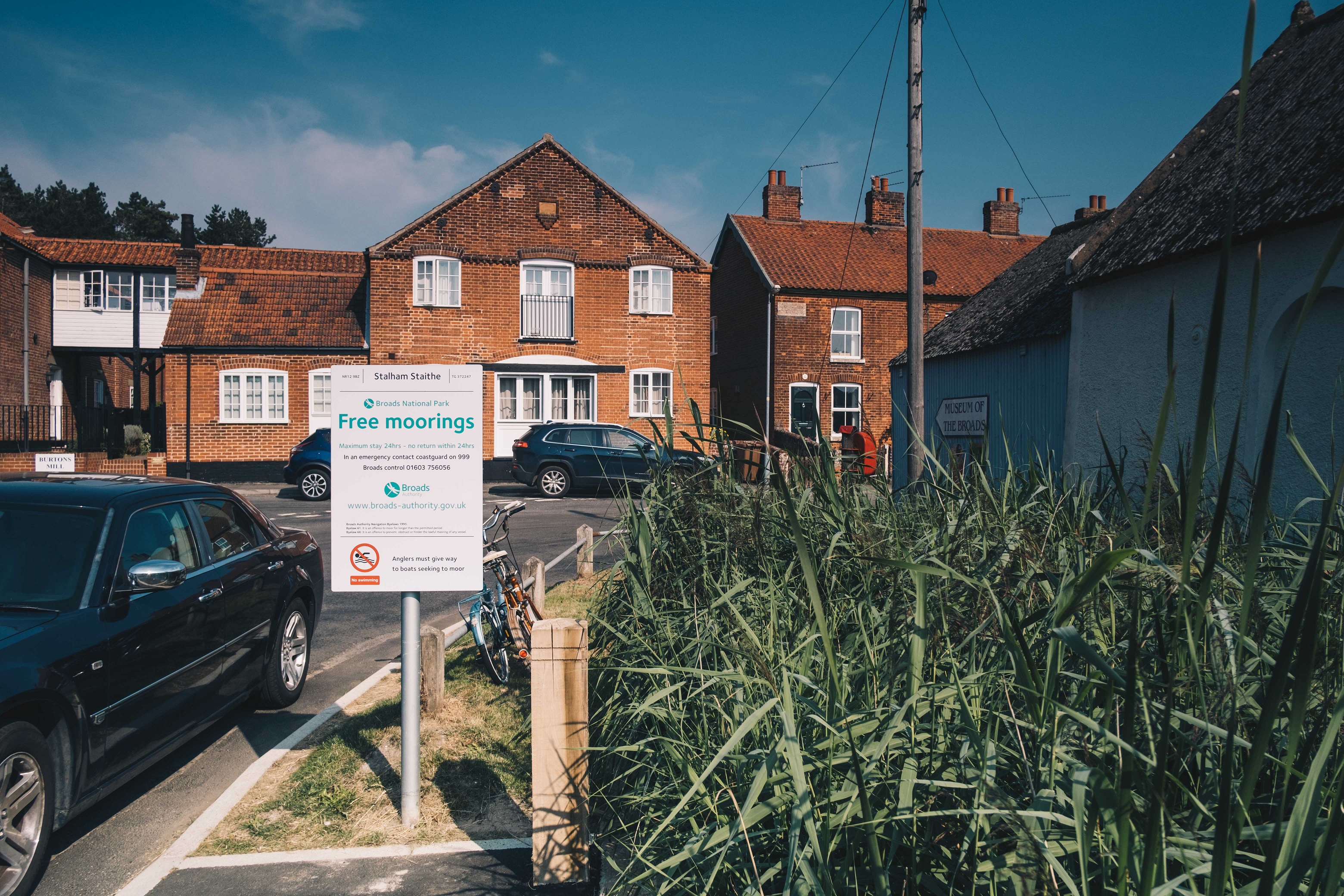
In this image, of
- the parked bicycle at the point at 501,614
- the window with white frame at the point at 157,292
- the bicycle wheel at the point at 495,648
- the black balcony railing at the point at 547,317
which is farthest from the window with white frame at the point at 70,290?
the bicycle wheel at the point at 495,648

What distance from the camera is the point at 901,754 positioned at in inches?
96.2

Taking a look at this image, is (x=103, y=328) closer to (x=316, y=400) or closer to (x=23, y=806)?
(x=316, y=400)

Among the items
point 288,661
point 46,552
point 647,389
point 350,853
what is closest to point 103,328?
point 647,389

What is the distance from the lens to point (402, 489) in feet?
13.6

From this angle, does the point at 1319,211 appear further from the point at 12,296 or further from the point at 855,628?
the point at 12,296

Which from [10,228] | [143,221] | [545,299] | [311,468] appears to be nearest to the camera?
[311,468]

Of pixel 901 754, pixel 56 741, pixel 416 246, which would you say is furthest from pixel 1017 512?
pixel 416 246

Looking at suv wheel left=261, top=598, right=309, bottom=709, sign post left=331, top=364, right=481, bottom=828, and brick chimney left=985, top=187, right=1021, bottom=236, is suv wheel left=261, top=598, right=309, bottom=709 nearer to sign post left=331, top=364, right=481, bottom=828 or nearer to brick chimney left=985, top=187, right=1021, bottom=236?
sign post left=331, top=364, right=481, bottom=828

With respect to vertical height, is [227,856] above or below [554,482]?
below

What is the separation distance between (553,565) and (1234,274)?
8.29m

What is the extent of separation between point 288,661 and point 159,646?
1708mm

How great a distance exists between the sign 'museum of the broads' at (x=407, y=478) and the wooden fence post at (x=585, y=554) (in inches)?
141

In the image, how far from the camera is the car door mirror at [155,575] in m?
4.04

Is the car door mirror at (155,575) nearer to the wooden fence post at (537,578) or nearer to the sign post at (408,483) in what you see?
the sign post at (408,483)
